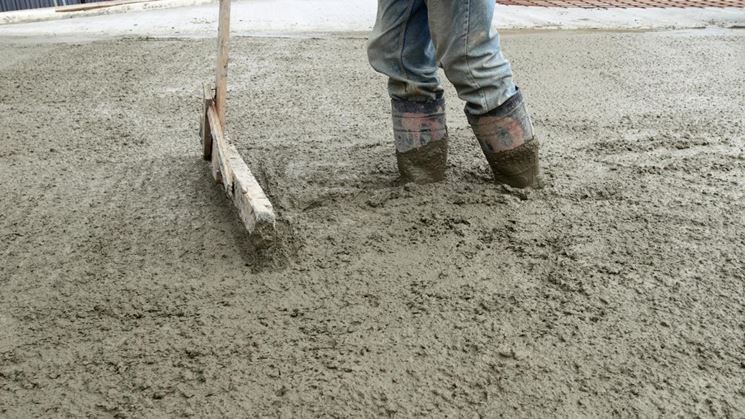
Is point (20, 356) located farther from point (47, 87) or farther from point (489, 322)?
point (47, 87)

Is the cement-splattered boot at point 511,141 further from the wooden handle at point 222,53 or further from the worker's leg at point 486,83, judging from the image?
the wooden handle at point 222,53

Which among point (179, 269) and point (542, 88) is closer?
point (179, 269)

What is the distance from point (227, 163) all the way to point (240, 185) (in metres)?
0.19

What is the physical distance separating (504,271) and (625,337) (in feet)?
1.12

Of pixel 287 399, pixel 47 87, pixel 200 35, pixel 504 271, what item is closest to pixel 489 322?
pixel 504 271

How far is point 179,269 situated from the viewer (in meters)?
1.77

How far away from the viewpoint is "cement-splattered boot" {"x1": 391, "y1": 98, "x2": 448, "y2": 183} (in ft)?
7.18

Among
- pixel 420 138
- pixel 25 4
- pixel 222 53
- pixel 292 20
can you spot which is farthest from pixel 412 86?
pixel 25 4

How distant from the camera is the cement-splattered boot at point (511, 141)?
6.85ft

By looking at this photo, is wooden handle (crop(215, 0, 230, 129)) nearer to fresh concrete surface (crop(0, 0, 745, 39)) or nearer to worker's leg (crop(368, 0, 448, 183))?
worker's leg (crop(368, 0, 448, 183))

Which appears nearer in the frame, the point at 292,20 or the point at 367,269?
the point at 367,269

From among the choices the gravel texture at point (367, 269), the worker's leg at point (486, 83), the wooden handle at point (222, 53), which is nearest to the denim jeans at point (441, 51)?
the worker's leg at point (486, 83)

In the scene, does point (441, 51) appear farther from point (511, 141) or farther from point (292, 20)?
point (292, 20)

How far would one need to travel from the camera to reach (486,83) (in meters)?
2.02
